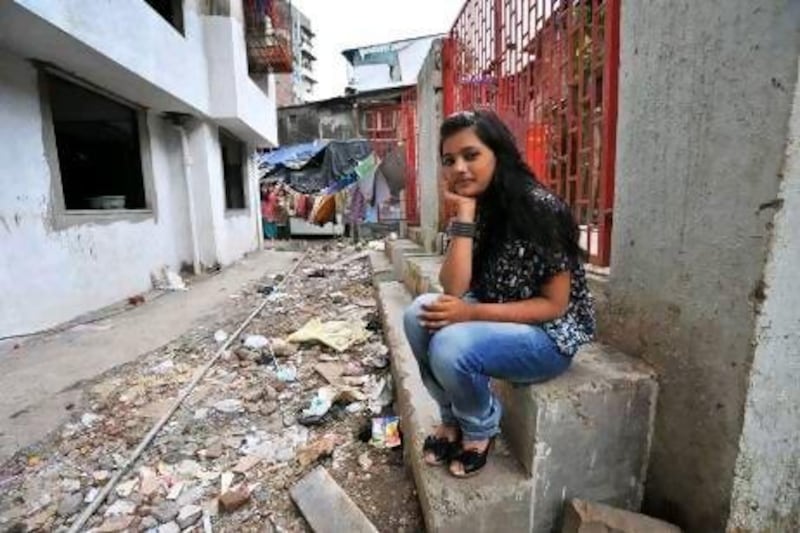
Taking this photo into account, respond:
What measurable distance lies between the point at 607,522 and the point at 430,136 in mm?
4353

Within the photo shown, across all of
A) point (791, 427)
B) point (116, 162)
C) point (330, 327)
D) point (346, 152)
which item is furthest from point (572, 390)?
point (346, 152)

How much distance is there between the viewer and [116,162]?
6.74 m

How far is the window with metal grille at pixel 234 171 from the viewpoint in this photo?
10.8 metres

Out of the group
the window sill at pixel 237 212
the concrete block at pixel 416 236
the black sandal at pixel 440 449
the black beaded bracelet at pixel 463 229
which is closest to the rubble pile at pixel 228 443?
the black sandal at pixel 440 449

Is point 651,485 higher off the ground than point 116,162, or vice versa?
point 116,162

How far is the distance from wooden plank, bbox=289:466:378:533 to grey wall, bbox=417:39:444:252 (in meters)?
3.24

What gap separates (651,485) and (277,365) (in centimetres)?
267

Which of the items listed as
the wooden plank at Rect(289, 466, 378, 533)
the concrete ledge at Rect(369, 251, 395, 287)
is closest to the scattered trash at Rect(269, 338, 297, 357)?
the concrete ledge at Rect(369, 251, 395, 287)

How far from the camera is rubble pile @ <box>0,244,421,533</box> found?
1.92m

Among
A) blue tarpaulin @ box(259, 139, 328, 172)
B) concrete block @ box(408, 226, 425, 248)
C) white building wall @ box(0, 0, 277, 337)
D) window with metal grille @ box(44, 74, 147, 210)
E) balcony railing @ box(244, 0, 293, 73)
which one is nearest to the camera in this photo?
white building wall @ box(0, 0, 277, 337)

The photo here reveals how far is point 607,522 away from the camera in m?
1.34

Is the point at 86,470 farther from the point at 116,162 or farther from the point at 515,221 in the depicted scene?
the point at 116,162

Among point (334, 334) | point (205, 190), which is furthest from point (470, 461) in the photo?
point (205, 190)

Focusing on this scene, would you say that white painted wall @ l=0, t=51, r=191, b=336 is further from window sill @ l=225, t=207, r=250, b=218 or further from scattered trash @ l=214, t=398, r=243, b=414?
window sill @ l=225, t=207, r=250, b=218
